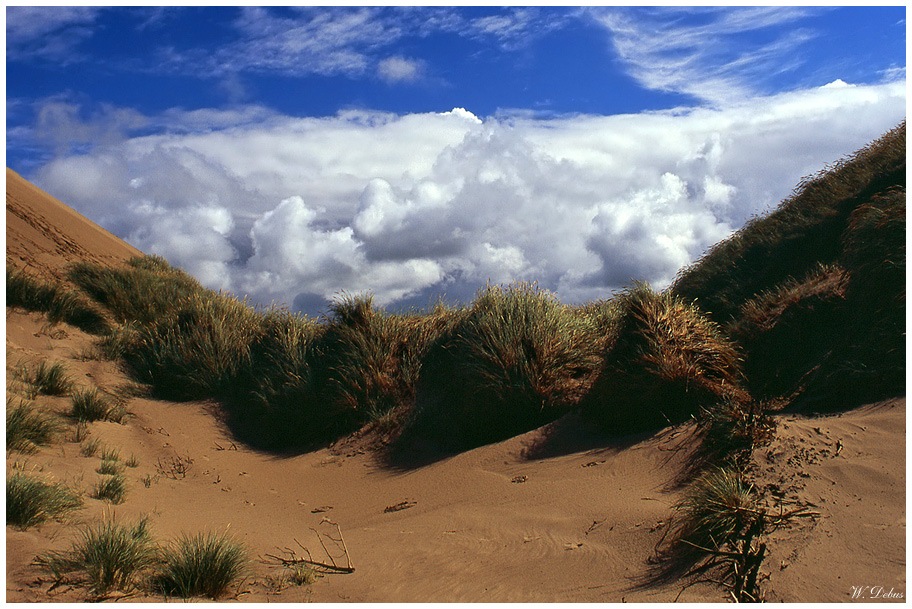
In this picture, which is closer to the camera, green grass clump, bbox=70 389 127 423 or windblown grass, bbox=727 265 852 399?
windblown grass, bbox=727 265 852 399

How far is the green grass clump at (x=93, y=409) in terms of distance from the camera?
866cm

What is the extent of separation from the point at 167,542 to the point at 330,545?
1.45 meters

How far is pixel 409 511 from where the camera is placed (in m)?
6.56

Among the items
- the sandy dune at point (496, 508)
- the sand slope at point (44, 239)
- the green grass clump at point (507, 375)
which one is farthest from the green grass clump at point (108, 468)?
the sand slope at point (44, 239)

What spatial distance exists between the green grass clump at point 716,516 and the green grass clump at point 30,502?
518cm

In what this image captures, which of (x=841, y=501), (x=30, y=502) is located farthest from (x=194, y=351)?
(x=841, y=501)

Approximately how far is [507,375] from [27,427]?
6.16 m

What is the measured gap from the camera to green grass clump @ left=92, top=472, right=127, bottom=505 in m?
6.16

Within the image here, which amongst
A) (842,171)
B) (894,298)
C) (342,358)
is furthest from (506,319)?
(842,171)

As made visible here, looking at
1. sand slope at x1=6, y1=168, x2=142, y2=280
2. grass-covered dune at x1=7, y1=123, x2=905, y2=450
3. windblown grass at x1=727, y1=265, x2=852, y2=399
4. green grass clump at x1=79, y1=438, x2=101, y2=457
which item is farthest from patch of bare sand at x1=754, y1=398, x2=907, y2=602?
sand slope at x1=6, y1=168, x2=142, y2=280

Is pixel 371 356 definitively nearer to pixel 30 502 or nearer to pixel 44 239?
pixel 30 502

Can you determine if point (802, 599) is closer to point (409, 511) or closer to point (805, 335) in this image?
point (409, 511)

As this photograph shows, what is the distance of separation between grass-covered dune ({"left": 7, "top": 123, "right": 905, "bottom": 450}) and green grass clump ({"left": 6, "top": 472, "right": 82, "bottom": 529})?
4214 millimetres

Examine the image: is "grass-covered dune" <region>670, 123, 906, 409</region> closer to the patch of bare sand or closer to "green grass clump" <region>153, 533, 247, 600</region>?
the patch of bare sand
